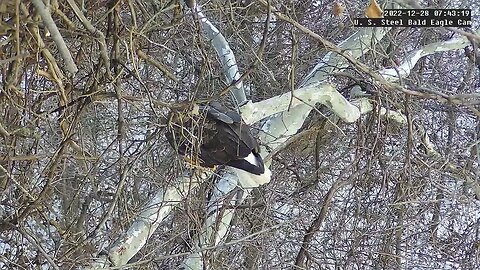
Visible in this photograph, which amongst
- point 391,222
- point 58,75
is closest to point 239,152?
point 58,75

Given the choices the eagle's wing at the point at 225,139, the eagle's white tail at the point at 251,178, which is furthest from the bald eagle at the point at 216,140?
the eagle's white tail at the point at 251,178

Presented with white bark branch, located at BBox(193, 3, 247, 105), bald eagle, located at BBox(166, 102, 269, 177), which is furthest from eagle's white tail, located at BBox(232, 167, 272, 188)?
white bark branch, located at BBox(193, 3, 247, 105)

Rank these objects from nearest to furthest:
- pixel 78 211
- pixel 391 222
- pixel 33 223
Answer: pixel 33 223 → pixel 78 211 → pixel 391 222

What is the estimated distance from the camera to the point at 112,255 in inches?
80.4

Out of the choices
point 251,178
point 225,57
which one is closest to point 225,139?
point 251,178

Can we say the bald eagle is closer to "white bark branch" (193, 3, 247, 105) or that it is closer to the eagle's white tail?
the eagle's white tail

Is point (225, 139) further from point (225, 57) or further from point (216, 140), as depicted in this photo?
point (225, 57)

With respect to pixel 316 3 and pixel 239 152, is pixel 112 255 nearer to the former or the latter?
pixel 239 152

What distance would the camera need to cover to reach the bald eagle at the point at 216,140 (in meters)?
1.88

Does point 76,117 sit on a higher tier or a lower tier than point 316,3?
higher

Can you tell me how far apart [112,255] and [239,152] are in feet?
1.93

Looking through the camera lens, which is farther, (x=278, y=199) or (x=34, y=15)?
(x=278, y=199)

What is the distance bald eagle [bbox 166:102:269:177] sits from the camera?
188 cm

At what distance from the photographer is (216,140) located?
201 centimetres
